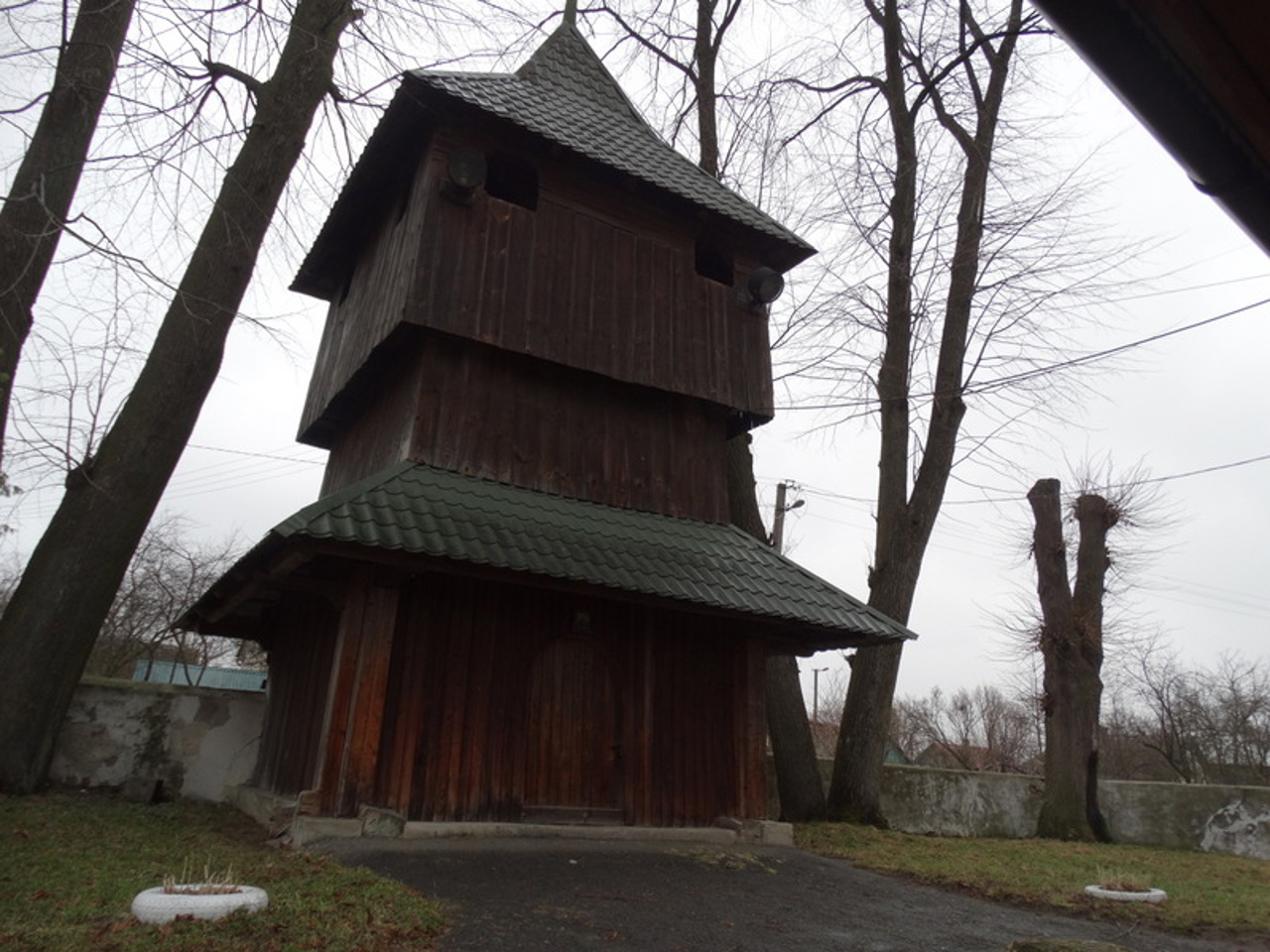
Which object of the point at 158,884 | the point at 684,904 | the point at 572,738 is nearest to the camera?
the point at 158,884

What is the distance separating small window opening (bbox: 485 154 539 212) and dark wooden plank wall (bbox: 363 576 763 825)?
16.9 feet

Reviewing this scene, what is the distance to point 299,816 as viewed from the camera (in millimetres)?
7184

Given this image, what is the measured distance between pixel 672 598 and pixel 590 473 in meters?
2.30

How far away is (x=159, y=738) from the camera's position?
11453mm

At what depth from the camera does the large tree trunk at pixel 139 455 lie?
8.79 meters

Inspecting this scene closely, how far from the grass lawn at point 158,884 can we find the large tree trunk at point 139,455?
101cm

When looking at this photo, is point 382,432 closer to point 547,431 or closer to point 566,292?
point 547,431

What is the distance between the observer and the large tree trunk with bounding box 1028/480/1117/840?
13.7m

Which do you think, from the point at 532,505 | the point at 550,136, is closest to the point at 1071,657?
the point at 532,505

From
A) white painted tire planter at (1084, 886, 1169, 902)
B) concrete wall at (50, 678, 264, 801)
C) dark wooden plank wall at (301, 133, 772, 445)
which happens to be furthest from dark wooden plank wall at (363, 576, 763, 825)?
concrete wall at (50, 678, 264, 801)

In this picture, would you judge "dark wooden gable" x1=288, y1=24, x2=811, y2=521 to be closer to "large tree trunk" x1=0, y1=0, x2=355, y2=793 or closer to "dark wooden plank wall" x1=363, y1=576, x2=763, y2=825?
"large tree trunk" x1=0, y1=0, x2=355, y2=793

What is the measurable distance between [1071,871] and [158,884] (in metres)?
8.14

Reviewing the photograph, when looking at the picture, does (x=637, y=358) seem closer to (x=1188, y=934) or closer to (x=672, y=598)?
(x=672, y=598)

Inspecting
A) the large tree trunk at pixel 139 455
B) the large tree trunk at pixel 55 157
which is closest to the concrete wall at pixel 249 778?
the large tree trunk at pixel 139 455
